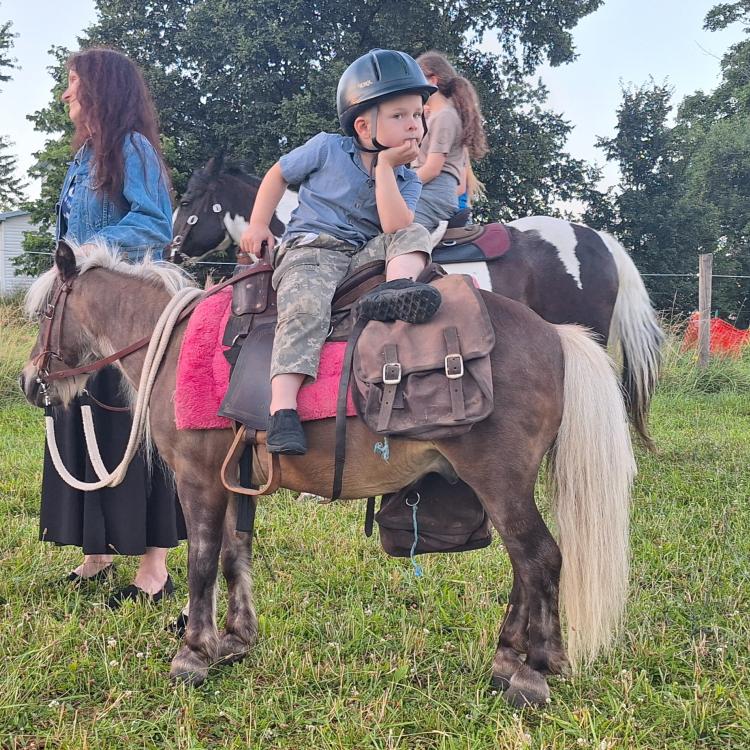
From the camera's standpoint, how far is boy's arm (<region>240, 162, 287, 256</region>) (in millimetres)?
2701

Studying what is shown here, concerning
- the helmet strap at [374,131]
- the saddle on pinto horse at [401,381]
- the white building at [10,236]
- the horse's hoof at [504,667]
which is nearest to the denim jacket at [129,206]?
the saddle on pinto horse at [401,381]

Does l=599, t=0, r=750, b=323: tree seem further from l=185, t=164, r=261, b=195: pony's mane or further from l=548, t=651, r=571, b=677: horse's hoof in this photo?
l=548, t=651, r=571, b=677: horse's hoof

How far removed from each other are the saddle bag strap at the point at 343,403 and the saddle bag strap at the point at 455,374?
13.9 inches

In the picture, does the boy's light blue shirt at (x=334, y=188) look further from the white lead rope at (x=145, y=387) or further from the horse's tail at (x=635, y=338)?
the horse's tail at (x=635, y=338)

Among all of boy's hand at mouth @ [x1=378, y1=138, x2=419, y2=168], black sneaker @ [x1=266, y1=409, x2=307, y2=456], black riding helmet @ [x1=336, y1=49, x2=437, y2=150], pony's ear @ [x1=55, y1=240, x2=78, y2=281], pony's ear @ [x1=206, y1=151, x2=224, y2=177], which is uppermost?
pony's ear @ [x1=206, y1=151, x2=224, y2=177]

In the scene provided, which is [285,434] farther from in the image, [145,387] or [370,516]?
[145,387]

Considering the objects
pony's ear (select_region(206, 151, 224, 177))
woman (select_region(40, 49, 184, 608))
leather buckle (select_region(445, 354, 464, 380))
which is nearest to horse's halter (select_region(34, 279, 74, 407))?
woman (select_region(40, 49, 184, 608))

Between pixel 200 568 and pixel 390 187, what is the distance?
1.62 m

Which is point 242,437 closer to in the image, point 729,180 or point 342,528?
point 342,528

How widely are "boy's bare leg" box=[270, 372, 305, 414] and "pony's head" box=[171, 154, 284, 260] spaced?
4742mm

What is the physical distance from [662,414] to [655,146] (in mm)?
22853

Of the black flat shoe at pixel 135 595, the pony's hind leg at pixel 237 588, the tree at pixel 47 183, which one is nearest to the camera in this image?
the pony's hind leg at pixel 237 588

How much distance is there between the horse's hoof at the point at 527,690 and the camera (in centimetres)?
240

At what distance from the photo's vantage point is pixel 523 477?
7.63 feet
